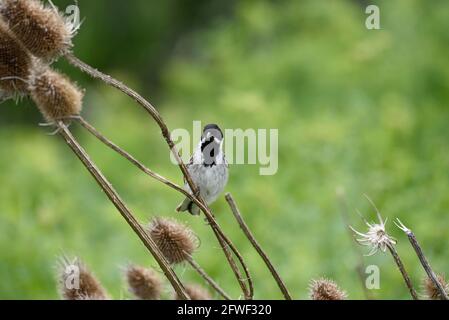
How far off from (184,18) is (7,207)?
7666 mm

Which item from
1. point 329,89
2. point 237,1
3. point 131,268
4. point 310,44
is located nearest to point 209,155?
point 131,268

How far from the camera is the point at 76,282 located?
144 inches

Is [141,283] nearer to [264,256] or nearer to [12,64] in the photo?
[264,256]

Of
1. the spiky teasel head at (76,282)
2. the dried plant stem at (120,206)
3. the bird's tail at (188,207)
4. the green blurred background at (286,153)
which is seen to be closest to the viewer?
the dried plant stem at (120,206)

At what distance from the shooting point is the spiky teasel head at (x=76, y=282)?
3.65 meters

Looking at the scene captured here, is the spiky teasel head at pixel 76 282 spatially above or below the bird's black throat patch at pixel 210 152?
below

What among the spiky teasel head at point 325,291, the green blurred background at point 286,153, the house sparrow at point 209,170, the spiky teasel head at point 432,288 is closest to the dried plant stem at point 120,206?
the spiky teasel head at point 325,291

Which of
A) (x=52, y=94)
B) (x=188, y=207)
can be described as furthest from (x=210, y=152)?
(x=52, y=94)

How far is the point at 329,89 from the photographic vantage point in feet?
31.6

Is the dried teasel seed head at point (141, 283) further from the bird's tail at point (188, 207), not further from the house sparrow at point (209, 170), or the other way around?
the house sparrow at point (209, 170)

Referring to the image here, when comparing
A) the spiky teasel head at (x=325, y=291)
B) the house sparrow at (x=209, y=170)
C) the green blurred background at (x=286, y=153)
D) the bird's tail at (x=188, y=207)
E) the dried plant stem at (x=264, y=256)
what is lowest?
the spiky teasel head at (x=325, y=291)

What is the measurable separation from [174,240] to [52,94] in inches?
30.1

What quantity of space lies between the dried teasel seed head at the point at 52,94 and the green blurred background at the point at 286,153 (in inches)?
120

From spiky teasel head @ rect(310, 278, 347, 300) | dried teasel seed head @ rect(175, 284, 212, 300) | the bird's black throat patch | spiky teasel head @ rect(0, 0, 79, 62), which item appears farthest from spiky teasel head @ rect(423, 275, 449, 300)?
spiky teasel head @ rect(0, 0, 79, 62)
